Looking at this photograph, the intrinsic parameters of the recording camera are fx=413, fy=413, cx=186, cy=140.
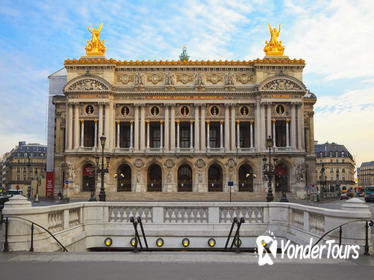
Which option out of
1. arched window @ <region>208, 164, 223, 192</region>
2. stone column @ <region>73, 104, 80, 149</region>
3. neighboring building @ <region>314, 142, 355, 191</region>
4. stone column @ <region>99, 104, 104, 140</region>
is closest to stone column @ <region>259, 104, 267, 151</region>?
arched window @ <region>208, 164, 223, 192</region>

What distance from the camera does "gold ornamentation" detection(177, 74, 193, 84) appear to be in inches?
2509

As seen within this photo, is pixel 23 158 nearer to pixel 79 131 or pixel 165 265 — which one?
pixel 79 131

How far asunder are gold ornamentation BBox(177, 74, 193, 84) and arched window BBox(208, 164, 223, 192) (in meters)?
13.6

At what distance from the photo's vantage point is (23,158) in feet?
422

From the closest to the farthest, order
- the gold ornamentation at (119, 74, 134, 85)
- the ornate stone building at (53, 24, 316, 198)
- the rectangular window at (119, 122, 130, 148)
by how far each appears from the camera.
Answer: the ornate stone building at (53, 24, 316, 198), the gold ornamentation at (119, 74, 134, 85), the rectangular window at (119, 122, 130, 148)

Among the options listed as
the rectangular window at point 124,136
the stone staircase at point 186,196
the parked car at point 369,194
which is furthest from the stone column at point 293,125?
the rectangular window at point 124,136

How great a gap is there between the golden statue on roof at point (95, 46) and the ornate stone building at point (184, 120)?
1864 mm

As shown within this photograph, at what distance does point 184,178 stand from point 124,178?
30.4ft

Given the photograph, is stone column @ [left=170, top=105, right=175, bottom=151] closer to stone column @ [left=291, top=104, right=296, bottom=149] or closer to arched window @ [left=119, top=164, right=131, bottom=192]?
arched window @ [left=119, top=164, right=131, bottom=192]

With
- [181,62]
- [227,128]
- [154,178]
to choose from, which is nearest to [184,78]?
[181,62]

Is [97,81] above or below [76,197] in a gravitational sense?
above

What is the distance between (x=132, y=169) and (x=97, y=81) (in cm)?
1425

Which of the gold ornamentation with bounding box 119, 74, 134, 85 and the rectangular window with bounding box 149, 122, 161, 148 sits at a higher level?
the gold ornamentation with bounding box 119, 74, 134, 85

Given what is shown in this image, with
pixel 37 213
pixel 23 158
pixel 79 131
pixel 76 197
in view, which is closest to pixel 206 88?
pixel 79 131
